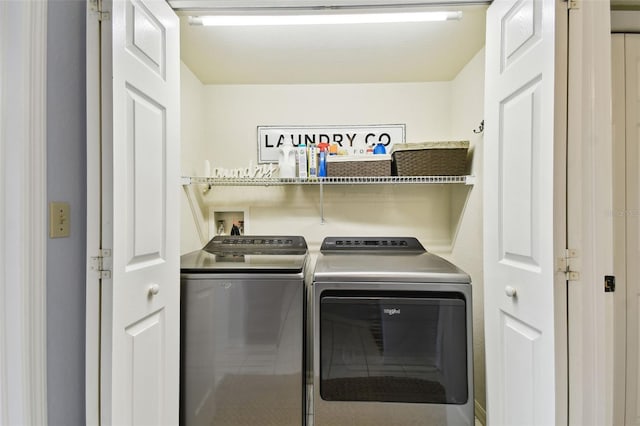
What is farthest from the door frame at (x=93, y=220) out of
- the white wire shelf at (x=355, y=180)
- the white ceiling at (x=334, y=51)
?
the white wire shelf at (x=355, y=180)

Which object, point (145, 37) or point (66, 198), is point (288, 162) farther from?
point (66, 198)

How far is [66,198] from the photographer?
1032 mm

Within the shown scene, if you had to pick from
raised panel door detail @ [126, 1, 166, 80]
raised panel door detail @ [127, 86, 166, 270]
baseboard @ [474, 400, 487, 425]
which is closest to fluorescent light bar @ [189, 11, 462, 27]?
raised panel door detail @ [126, 1, 166, 80]

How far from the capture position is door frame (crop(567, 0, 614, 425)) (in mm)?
978

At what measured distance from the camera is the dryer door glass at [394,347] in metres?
1.43

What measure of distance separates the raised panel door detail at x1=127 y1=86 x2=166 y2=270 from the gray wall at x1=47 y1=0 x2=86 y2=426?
159mm

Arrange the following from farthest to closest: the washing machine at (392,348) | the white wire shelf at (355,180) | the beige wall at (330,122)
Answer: the beige wall at (330,122) < the white wire shelf at (355,180) < the washing machine at (392,348)

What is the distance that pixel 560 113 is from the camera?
985mm

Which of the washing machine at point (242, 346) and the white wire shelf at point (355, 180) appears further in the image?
the white wire shelf at point (355, 180)

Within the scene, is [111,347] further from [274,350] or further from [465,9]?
[465,9]

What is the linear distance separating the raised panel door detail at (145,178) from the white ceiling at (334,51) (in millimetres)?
673

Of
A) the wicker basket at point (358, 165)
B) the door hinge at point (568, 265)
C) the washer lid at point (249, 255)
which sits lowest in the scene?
the washer lid at point (249, 255)

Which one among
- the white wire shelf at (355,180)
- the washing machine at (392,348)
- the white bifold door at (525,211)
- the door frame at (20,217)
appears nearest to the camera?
the door frame at (20,217)

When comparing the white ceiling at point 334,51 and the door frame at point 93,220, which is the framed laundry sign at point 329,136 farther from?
the door frame at point 93,220
